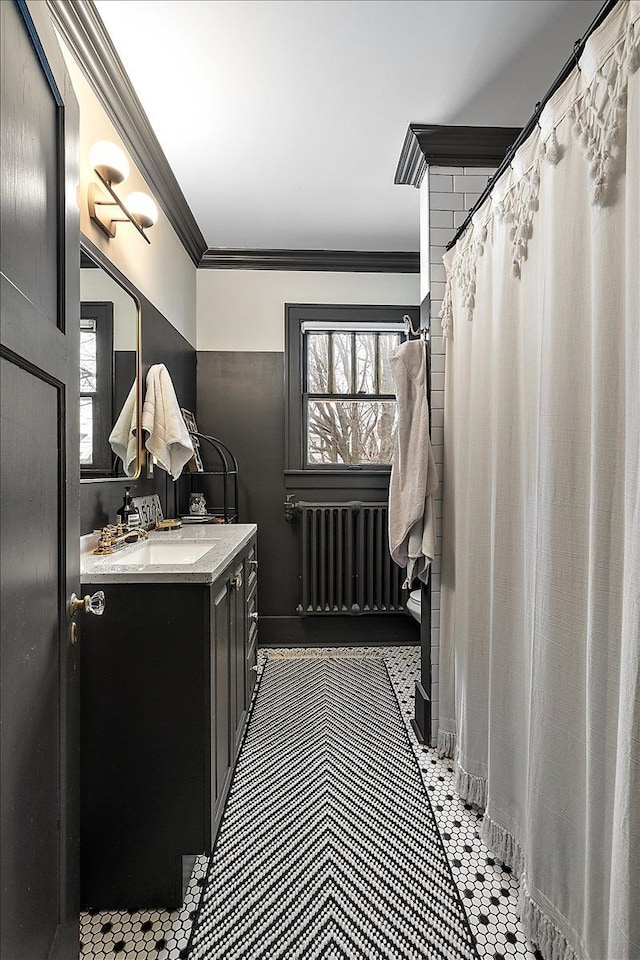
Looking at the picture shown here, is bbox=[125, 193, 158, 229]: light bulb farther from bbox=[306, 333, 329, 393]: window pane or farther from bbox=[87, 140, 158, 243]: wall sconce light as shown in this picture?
bbox=[306, 333, 329, 393]: window pane

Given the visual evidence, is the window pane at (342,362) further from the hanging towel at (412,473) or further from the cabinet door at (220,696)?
the cabinet door at (220,696)

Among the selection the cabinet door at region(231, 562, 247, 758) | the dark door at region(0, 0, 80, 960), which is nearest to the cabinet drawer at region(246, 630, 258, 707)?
the cabinet door at region(231, 562, 247, 758)

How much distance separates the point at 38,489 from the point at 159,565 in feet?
2.09

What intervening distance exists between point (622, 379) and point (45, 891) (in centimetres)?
130

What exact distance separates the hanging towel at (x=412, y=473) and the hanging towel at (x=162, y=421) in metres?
0.97

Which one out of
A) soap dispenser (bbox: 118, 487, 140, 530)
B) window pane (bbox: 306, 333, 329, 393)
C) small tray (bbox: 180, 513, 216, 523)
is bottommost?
small tray (bbox: 180, 513, 216, 523)

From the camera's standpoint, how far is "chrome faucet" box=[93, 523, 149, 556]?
1.66 m

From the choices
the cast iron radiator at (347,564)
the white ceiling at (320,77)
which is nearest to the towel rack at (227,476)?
the cast iron radiator at (347,564)

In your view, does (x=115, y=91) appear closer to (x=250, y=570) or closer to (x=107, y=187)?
(x=107, y=187)

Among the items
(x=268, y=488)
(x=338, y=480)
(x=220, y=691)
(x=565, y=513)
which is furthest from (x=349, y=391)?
(x=565, y=513)

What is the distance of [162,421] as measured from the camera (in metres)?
2.25

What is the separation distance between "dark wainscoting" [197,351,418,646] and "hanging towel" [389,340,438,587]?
1.24 meters

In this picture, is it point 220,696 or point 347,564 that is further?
point 347,564

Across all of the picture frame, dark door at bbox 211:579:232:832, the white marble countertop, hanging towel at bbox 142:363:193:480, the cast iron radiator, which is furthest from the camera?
the cast iron radiator
